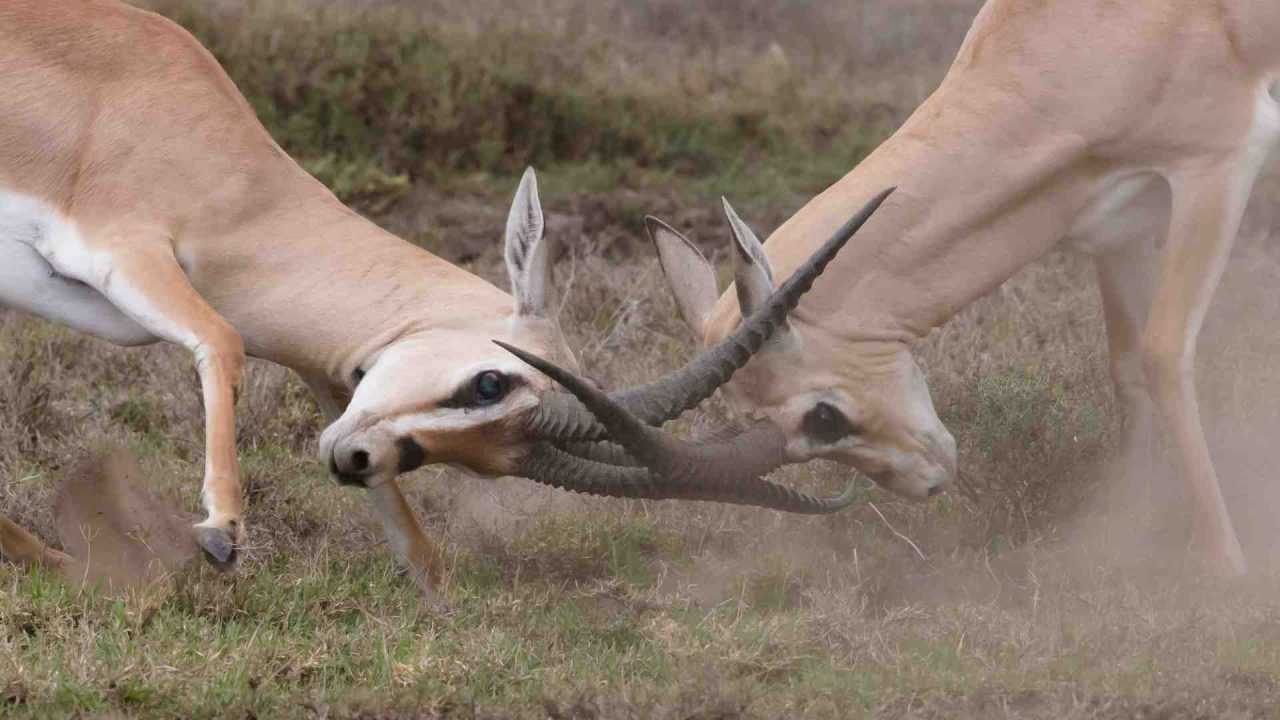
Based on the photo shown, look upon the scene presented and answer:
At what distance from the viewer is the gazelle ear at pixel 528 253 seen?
5.94 meters

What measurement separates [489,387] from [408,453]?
276 mm

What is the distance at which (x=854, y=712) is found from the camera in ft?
16.7

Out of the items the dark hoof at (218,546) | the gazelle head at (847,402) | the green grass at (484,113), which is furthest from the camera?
the green grass at (484,113)

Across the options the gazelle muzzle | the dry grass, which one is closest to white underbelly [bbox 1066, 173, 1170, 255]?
the dry grass

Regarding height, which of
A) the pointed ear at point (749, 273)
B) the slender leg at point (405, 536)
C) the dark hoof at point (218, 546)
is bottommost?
the slender leg at point (405, 536)

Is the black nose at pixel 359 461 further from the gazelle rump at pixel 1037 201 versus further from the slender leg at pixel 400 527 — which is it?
Answer: the gazelle rump at pixel 1037 201

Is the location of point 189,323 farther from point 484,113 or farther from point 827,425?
point 484,113

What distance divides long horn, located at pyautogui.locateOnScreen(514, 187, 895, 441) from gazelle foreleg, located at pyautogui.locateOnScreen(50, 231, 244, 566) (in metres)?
0.83

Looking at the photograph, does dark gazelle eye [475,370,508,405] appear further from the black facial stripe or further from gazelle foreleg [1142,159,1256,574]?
gazelle foreleg [1142,159,1256,574]

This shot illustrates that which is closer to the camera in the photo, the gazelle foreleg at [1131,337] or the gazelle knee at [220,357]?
the gazelle knee at [220,357]

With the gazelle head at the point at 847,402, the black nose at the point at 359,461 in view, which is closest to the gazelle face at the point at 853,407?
the gazelle head at the point at 847,402

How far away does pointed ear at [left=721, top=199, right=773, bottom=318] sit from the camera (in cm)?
609

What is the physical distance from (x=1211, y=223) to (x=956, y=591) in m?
1.35

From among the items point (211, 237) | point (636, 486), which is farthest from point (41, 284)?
point (636, 486)
